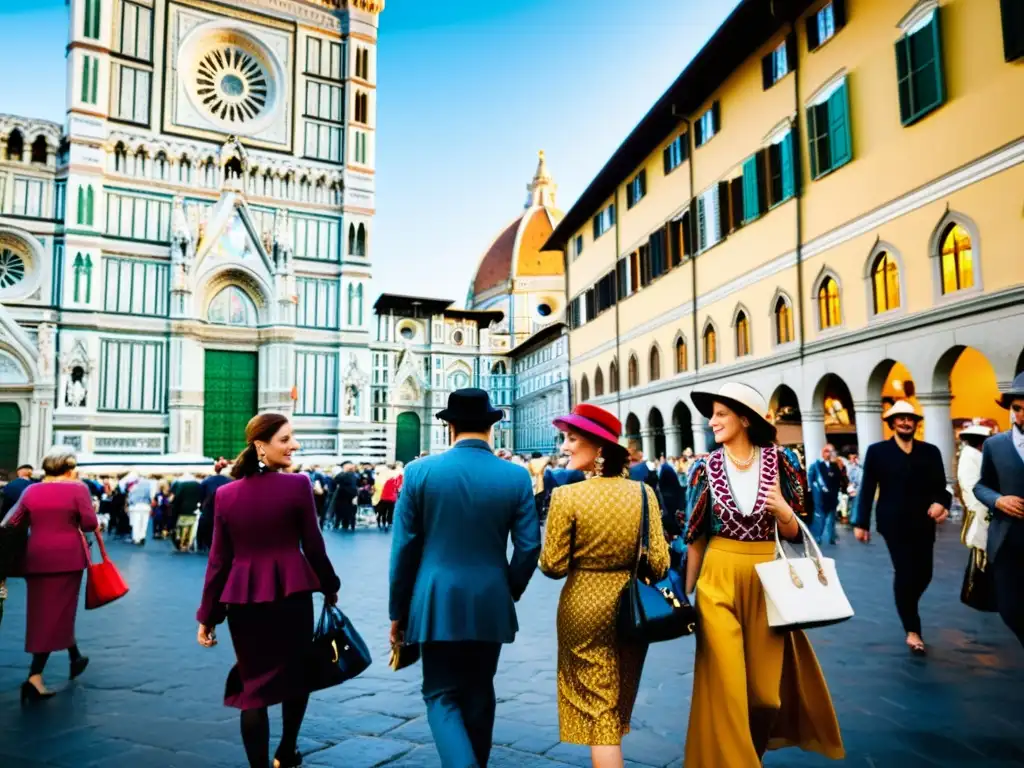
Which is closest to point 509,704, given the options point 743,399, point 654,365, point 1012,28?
point 743,399

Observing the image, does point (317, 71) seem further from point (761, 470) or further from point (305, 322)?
point (761, 470)

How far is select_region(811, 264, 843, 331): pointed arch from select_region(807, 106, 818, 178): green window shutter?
6.87 ft

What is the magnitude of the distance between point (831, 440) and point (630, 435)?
7.14m

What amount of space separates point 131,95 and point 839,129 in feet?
98.5

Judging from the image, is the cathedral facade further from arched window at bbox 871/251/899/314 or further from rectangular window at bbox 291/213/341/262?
arched window at bbox 871/251/899/314

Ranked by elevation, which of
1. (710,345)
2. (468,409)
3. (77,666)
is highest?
(710,345)

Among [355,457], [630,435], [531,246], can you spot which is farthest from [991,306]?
[531,246]

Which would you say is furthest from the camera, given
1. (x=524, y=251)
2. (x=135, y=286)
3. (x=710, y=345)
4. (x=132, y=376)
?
(x=524, y=251)

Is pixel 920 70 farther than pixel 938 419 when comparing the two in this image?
No

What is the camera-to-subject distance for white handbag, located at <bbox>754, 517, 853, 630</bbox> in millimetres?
3287

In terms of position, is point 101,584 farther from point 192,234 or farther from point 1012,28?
point 192,234

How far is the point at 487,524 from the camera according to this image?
353 centimetres

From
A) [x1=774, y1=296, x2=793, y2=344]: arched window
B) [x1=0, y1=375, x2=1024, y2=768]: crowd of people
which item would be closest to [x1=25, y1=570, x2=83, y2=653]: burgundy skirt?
[x1=0, y1=375, x2=1024, y2=768]: crowd of people

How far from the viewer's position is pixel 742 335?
2034 centimetres
